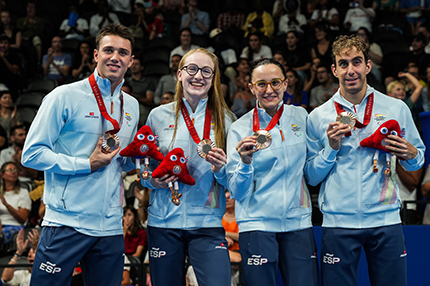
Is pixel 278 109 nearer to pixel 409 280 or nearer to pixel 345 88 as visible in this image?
pixel 345 88

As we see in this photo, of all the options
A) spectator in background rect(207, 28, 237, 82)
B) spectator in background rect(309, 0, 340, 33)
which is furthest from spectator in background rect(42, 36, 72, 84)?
spectator in background rect(309, 0, 340, 33)

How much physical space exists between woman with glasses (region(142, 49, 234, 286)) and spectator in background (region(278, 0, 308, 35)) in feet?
24.4

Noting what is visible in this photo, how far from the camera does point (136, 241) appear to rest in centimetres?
644

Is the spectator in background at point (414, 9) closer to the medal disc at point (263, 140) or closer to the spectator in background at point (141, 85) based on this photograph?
the spectator in background at point (141, 85)

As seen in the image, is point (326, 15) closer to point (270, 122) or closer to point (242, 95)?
point (242, 95)

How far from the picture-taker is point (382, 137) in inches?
139

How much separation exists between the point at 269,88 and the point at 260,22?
768cm

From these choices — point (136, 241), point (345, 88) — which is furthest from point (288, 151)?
point (136, 241)

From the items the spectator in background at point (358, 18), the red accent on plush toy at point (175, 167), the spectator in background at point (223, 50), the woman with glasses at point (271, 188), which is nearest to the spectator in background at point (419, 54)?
the spectator in background at point (358, 18)

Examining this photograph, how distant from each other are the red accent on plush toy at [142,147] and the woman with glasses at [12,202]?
13.8 feet

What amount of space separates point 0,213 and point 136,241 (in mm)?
2152

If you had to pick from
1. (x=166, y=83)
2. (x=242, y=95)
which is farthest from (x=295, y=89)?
(x=166, y=83)

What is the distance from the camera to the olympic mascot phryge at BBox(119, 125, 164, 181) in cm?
348

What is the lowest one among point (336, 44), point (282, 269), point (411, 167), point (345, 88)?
point (282, 269)
